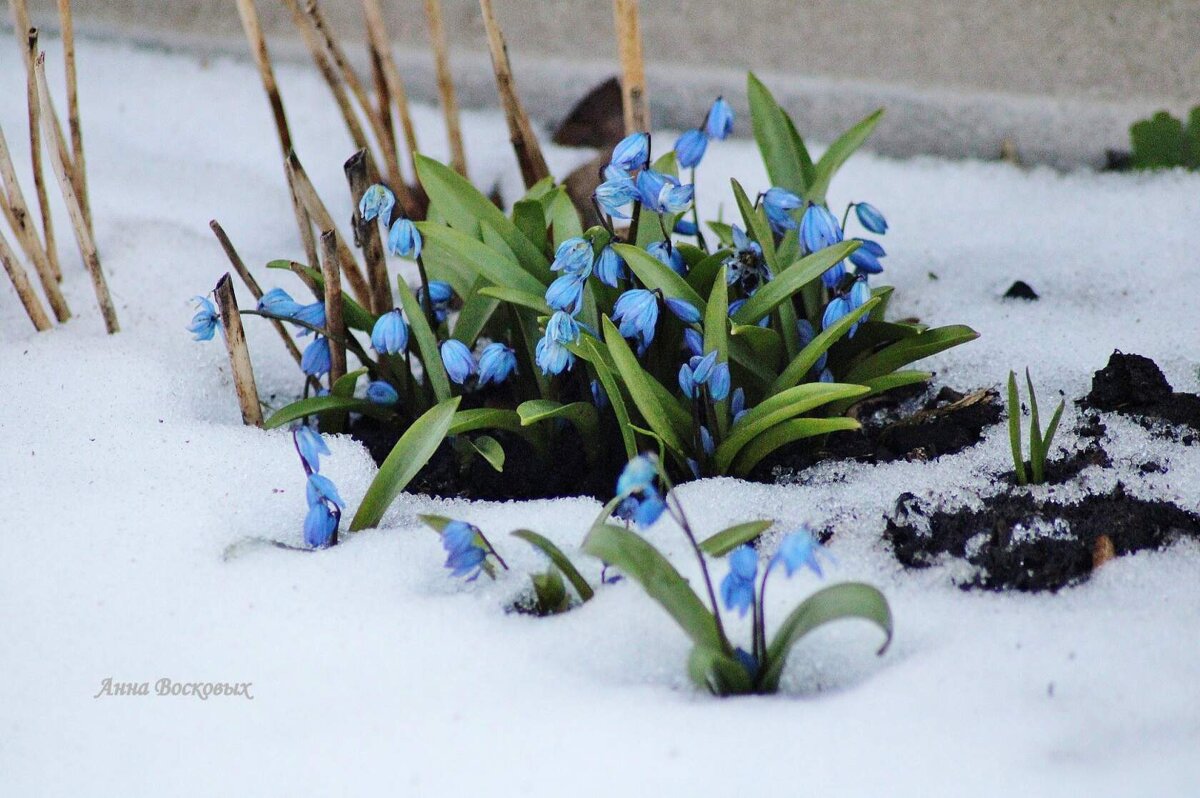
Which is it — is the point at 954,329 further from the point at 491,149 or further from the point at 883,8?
the point at 491,149

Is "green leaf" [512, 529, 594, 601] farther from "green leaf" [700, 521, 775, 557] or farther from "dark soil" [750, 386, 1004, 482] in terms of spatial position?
"dark soil" [750, 386, 1004, 482]

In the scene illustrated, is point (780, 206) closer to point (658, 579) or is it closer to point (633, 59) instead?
point (633, 59)

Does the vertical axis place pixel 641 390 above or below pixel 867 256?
below

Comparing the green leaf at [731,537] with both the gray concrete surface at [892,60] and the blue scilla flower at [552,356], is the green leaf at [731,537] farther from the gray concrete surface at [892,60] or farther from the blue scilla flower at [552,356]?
the gray concrete surface at [892,60]

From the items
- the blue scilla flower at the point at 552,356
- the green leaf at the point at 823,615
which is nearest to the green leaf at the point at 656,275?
the blue scilla flower at the point at 552,356

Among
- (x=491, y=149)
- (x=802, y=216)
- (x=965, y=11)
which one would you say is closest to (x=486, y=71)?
(x=491, y=149)

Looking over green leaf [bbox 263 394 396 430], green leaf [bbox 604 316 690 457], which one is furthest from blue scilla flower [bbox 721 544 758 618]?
green leaf [bbox 263 394 396 430]

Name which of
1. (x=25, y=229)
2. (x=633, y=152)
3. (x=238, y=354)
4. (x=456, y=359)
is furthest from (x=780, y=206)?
(x=25, y=229)

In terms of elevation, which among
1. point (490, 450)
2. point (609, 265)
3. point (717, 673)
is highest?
point (609, 265)
